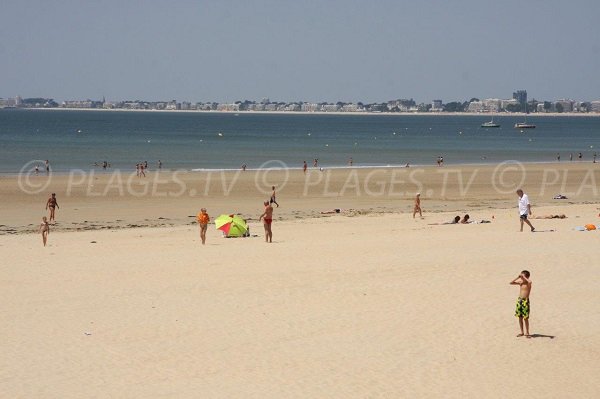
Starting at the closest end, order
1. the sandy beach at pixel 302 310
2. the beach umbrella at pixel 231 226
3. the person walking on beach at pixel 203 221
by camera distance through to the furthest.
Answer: the sandy beach at pixel 302 310 < the person walking on beach at pixel 203 221 < the beach umbrella at pixel 231 226

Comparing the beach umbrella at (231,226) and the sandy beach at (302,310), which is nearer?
the sandy beach at (302,310)

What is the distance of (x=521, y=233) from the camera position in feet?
81.4

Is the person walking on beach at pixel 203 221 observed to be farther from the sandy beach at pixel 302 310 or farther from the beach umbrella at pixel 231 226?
the beach umbrella at pixel 231 226

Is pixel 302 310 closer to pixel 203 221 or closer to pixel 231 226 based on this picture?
pixel 203 221

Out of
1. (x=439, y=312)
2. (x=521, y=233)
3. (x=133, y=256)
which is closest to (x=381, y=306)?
(x=439, y=312)

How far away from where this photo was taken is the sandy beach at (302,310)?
11.5 meters

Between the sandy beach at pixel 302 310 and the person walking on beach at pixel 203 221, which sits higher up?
the person walking on beach at pixel 203 221

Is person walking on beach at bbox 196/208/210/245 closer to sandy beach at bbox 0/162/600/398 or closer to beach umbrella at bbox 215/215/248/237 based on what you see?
sandy beach at bbox 0/162/600/398

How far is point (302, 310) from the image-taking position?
1526 centimetres

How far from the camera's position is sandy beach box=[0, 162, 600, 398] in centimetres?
1155

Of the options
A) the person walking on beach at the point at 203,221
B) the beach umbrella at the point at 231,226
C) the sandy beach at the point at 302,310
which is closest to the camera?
the sandy beach at the point at 302,310

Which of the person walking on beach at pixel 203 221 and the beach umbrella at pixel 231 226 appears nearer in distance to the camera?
the person walking on beach at pixel 203 221

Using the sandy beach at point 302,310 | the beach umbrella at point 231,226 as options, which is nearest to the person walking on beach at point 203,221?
the sandy beach at point 302,310

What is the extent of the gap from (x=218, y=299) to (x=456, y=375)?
5.67 metres
